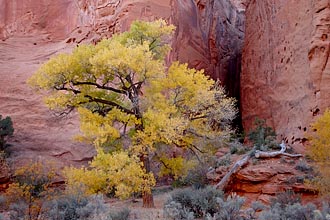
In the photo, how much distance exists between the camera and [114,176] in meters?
12.0

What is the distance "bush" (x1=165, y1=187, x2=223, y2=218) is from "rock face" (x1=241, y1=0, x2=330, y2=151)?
20.7 ft

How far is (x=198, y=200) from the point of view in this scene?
1112 cm

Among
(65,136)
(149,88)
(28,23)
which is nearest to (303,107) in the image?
(149,88)

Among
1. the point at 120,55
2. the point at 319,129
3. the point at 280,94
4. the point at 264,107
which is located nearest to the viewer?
the point at 319,129

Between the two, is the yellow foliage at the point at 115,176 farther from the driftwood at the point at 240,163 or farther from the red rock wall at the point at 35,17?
the red rock wall at the point at 35,17

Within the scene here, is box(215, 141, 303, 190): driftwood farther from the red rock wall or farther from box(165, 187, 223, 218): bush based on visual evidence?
the red rock wall

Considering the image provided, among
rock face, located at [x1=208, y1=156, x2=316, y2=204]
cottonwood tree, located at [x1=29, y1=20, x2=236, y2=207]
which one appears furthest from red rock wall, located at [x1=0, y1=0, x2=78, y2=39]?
rock face, located at [x1=208, y1=156, x2=316, y2=204]

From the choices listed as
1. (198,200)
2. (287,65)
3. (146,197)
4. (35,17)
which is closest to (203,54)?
(287,65)

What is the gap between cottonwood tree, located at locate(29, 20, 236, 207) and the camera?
12.7 metres

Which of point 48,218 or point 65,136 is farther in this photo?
point 65,136

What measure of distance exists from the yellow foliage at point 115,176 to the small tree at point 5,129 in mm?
6152

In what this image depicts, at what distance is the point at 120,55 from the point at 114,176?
356 centimetres

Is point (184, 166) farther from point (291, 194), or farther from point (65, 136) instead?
point (65, 136)

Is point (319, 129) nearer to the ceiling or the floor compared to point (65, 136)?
nearer to the ceiling
